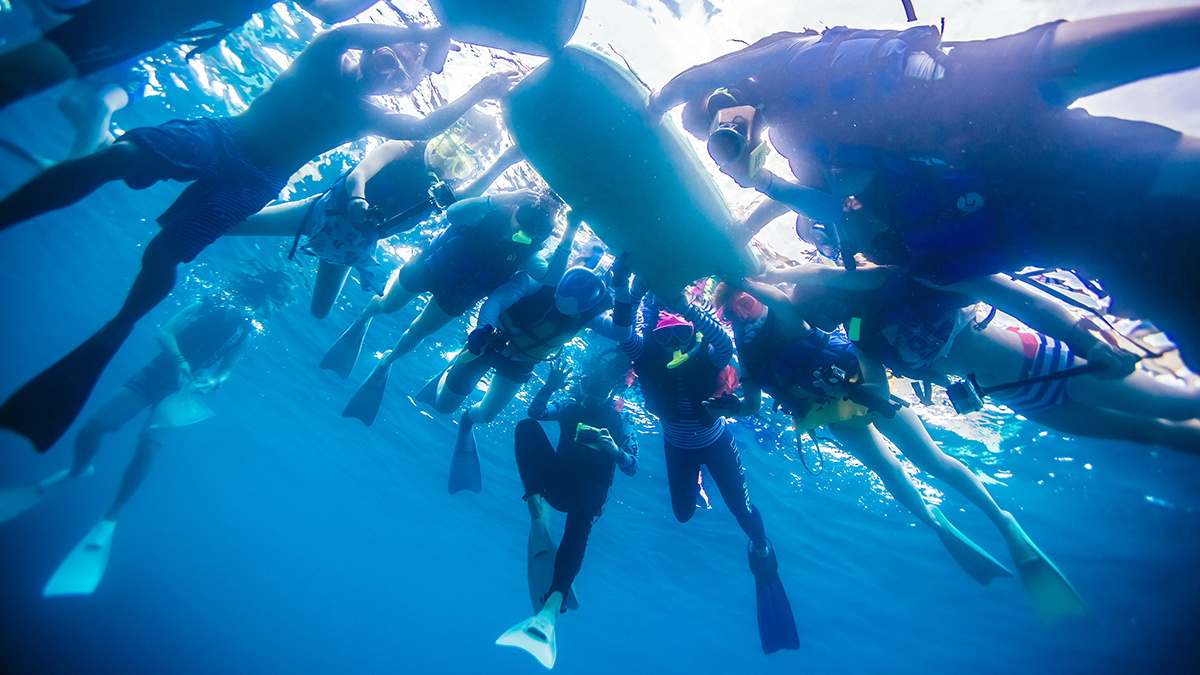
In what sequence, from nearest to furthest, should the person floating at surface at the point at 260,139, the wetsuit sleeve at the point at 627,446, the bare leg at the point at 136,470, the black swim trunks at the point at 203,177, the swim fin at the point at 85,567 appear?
the person floating at surface at the point at 260,139, the black swim trunks at the point at 203,177, the wetsuit sleeve at the point at 627,446, the swim fin at the point at 85,567, the bare leg at the point at 136,470

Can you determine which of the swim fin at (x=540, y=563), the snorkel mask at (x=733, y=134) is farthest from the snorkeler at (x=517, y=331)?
the snorkel mask at (x=733, y=134)

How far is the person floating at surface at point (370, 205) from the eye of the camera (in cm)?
485

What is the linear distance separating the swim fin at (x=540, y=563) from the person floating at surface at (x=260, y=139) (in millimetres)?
4938

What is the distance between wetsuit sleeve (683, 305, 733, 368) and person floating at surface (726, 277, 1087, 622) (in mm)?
197

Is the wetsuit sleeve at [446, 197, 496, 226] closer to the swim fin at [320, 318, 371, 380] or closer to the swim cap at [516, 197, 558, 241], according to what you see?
the swim cap at [516, 197, 558, 241]

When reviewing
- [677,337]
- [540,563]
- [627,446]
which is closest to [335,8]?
[677,337]

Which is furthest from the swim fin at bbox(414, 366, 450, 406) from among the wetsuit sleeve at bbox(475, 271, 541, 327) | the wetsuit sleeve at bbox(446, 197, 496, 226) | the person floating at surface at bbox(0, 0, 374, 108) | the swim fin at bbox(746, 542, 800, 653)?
the swim fin at bbox(746, 542, 800, 653)

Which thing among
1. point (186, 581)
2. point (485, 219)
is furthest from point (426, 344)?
point (186, 581)

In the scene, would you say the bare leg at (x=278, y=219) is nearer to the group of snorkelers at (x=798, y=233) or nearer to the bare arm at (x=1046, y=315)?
the group of snorkelers at (x=798, y=233)

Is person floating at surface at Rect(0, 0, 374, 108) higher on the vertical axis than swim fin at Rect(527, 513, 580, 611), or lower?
higher

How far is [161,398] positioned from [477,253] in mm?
11696

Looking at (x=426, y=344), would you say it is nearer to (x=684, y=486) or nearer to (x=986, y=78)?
(x=684, y=486)

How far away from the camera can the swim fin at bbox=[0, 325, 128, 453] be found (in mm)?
2947

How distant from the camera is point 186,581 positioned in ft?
226
